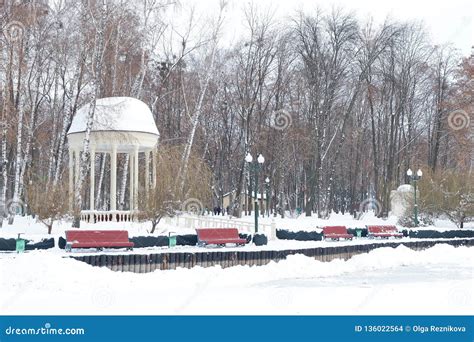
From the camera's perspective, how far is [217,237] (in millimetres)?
21047

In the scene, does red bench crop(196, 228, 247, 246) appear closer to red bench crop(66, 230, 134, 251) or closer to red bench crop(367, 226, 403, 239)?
red bench crop(66, 230, 134, 251)

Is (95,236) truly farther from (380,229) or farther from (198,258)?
(380,229)

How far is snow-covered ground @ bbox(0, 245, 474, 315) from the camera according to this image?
36.0 feet

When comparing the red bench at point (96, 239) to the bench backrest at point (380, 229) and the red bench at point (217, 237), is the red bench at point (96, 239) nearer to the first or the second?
the red bench at point (217, 237)

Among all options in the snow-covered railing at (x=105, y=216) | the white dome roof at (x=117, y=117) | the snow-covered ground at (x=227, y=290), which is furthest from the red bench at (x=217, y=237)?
the white dome roof at (x=117, y=117)

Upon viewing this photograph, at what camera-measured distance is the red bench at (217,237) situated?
20666 mm

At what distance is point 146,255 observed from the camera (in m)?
17.0

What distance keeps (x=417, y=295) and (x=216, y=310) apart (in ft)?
14.8

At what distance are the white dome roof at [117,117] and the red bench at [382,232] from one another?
34.4 ft

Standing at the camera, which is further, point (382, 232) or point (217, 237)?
point (382, 232)

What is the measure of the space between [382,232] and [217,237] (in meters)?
9.91

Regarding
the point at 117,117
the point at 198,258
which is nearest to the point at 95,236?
the point at 198,258

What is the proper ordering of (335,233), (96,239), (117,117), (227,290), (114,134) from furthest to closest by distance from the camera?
1. (117,117)
2. (114,134)
3. (335,233)
4. (96,239)
5. (227,290)

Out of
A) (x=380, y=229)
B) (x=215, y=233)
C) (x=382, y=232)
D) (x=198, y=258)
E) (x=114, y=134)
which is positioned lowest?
(x=198, y=258)
